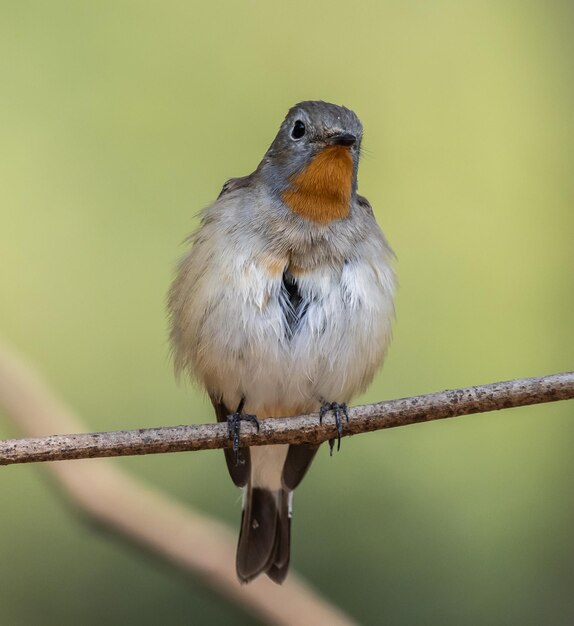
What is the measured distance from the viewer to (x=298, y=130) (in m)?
4.91

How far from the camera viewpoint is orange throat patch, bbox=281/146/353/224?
472 centimetres

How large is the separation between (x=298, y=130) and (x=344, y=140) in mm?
342

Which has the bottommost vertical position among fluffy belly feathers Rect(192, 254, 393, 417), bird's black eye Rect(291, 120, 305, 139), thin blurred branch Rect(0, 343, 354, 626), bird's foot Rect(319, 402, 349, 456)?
thin blurred branch Rect(0, 343, 354, 626)

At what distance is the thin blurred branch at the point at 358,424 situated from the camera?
140 inches

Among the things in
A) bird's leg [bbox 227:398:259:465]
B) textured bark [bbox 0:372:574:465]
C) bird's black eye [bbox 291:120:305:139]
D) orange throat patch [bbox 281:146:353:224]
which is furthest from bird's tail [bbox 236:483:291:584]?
bird's black eye [bbox 291:120:305:139]

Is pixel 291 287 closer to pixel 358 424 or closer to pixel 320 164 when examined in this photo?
pixel 320 164

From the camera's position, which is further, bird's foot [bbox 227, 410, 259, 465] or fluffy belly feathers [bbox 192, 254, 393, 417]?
fluffy belly feathers [bbox 192, 254, 393, 417]

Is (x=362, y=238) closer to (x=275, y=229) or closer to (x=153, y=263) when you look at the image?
(x=275, y=229)

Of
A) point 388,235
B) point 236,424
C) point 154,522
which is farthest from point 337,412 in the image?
point 388,235

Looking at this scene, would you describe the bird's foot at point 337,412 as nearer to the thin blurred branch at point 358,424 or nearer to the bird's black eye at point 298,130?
the thin blurred branch at point 358,424

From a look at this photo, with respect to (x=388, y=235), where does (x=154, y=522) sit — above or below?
below

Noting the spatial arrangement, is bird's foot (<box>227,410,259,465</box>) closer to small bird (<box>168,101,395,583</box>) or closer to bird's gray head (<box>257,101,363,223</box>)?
small bird (<box>168,101,395,583</box>)

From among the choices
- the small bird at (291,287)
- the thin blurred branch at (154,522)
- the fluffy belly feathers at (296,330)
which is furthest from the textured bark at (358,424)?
the thin blurred branch at (154,522)

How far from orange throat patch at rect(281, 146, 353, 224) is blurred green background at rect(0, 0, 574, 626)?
871 millimetres
